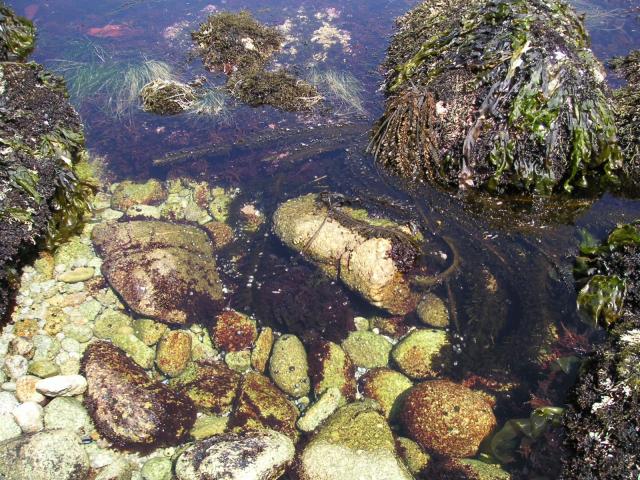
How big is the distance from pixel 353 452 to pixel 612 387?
203 centimetres

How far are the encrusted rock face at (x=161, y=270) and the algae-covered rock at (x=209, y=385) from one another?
0.58 metres

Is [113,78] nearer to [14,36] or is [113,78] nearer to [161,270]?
[14,36]

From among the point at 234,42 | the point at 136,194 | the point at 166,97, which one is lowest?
the point at 136,194

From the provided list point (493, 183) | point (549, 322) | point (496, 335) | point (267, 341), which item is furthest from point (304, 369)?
point (493, 183)

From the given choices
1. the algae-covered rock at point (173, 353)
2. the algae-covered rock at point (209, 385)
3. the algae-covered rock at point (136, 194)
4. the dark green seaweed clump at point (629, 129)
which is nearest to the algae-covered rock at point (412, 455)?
the algae-covered rock at point (209, 385)

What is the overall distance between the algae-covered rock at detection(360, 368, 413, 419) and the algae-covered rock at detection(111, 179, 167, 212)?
3643mm

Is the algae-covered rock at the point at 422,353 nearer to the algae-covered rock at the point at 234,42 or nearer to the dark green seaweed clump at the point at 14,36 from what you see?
the algae-covered rock at the point at 234,42

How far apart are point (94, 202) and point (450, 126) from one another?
450 centimetres

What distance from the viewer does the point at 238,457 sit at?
360 cm

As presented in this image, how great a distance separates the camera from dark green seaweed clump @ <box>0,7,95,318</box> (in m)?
4.06

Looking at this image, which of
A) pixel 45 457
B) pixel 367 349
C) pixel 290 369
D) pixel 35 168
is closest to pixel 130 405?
pixel 45 457

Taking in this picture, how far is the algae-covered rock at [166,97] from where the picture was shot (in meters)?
6.88

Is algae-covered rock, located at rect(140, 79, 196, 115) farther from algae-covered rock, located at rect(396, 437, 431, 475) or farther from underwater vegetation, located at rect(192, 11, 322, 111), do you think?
algae-covered rock, located at rect(396, 437, 431, 475)

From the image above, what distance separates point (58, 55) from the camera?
8.27 metres
